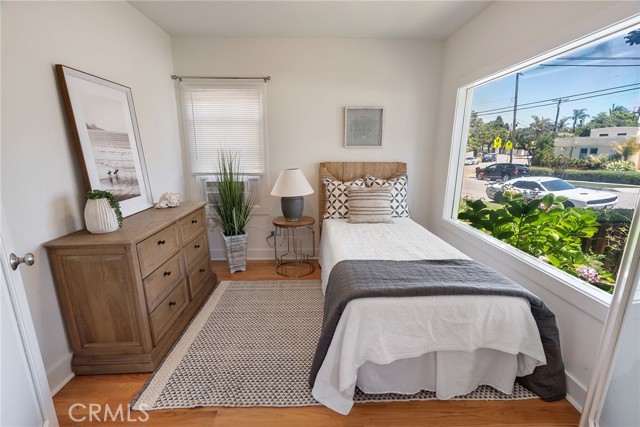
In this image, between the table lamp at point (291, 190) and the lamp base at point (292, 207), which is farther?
the lamp base at point (292, 207)

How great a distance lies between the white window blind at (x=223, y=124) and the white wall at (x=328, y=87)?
0.13m

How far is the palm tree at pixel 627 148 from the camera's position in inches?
54.4

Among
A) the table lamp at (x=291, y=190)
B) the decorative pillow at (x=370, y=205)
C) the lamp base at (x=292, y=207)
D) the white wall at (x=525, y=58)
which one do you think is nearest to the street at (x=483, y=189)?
the white wall at (x=525, y=58)

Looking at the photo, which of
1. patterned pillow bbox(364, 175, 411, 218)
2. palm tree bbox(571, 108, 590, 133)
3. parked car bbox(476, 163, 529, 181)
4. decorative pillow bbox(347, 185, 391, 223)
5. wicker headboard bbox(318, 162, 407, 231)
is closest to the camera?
palm tree bbox(571, 108, 590, 133)

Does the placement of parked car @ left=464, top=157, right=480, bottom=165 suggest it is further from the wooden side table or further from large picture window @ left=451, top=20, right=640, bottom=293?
the wooden side table

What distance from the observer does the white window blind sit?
302 cm

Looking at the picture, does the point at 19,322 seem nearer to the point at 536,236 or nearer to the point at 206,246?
the point at 206,246

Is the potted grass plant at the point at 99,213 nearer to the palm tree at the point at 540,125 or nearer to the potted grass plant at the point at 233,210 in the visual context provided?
the potted grass plant at the point at 233,210

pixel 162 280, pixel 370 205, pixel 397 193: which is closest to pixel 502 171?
pixel 397 193

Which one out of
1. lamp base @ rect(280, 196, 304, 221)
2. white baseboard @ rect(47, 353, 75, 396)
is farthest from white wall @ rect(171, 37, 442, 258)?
white baseboard @ rect(47, 353, 75, 396)

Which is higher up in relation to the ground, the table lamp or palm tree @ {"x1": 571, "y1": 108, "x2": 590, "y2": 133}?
palm tree @ {"x1": 571, "y1": 108, "x2": 590, "y2": 133}

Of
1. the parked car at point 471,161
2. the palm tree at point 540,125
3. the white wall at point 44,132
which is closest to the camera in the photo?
the white wall at point 44,132

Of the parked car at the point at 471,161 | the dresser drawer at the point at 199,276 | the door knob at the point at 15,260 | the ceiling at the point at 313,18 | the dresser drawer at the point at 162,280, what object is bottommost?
the dresser drawer at the point at 199,276

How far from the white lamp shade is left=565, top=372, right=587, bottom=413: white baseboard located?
90.3 inches
